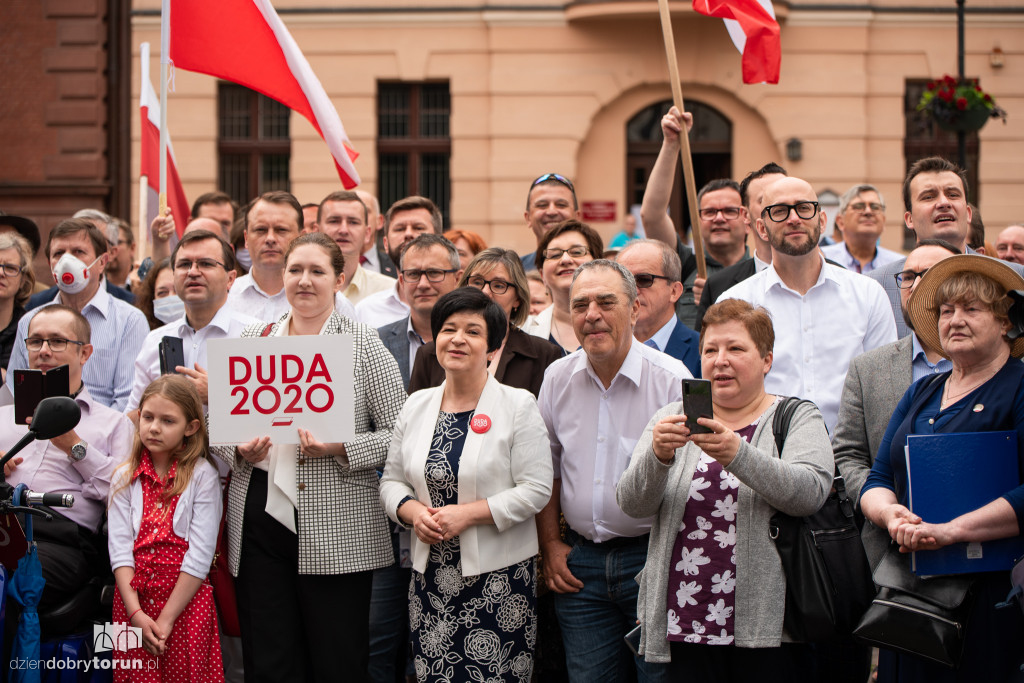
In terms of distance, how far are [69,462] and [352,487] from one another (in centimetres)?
147

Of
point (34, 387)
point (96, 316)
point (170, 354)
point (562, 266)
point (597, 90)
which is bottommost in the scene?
point (34, 387)

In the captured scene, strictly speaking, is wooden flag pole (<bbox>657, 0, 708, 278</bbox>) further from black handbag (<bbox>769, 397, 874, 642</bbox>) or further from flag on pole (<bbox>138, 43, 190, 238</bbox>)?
flag on pole (<bbox>138, 43, 190, 238</bbox>)

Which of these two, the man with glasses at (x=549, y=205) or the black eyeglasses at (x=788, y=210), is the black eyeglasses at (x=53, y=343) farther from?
the black eyeglasses at (x=788, y=210)

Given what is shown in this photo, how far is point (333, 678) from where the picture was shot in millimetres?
4449

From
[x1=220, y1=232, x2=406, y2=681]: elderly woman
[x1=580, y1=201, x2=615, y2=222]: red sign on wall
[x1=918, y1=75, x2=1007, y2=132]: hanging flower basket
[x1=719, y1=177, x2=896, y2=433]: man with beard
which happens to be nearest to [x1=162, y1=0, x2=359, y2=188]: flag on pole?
[x1=220, y1=232, x2=406, y2=681]: elderly woman

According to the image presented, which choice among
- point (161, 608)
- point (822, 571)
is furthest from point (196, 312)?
point (822, 571)

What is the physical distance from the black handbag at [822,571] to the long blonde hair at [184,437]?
8.67 ft

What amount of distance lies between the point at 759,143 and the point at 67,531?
39.8 ft

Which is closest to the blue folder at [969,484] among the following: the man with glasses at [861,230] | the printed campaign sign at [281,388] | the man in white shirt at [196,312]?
the printed campaign sign at [281,388]

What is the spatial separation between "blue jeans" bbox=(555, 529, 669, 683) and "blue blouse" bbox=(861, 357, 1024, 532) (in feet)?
3.30

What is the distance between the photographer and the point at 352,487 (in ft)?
14.8

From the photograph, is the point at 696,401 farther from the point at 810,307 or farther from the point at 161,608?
the point at 161,608

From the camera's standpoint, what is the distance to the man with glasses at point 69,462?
472cm

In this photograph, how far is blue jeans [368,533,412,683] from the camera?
483 centimetres
